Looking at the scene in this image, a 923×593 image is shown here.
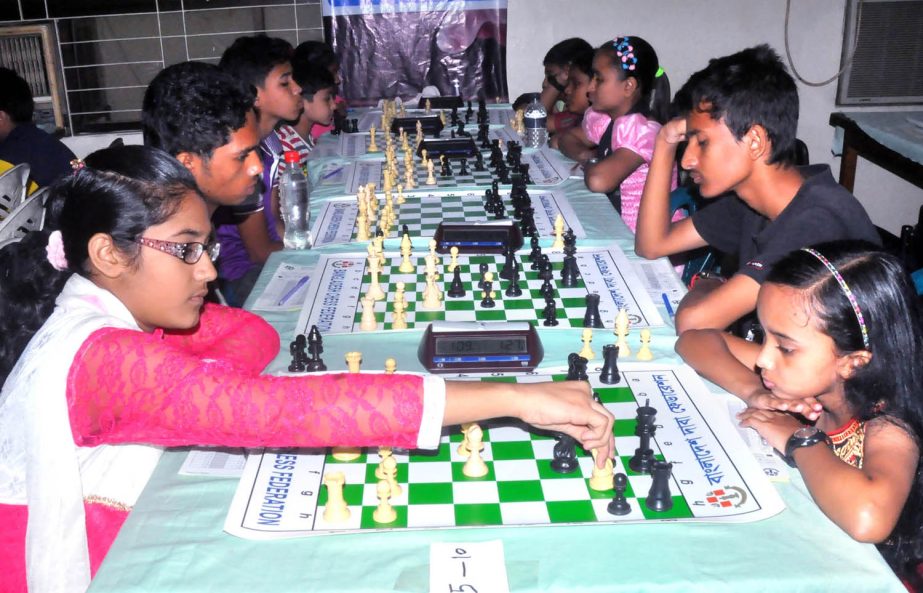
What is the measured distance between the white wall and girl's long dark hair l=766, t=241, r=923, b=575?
4.38 metres

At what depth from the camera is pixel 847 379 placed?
4.69 ft

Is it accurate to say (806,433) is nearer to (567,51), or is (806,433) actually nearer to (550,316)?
(550,316)

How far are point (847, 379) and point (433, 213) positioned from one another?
5.50ft

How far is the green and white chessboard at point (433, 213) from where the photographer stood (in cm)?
266

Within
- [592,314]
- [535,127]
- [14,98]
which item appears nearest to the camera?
[592,314]

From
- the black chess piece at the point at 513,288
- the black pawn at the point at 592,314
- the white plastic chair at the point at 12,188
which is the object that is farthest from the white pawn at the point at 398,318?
the white plastic chair at the point at 12,188

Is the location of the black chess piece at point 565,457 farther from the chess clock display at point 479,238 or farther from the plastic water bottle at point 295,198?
the plastic water bottle at point 295,198

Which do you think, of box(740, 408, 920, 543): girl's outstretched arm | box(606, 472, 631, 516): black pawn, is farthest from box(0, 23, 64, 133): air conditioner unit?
box(740, 408, 920, 543): girl's outstretched arm

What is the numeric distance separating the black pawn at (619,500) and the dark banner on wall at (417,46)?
189 inches

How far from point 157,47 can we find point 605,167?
11.3ft

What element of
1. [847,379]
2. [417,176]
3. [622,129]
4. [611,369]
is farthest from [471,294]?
[622,129]

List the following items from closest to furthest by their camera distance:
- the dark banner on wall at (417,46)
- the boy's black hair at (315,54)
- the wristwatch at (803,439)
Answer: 1. the wristwatch at (803,439)
2. the boy's black hair at (315,54)
3. the dark banner on wall at (417,46)

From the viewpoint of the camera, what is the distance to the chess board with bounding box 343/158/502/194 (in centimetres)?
324

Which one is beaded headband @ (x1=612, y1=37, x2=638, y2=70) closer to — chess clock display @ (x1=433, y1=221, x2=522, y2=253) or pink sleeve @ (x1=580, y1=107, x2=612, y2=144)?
pink sleeve @ (x1=580, y1=107, x2=612, y2=144)
